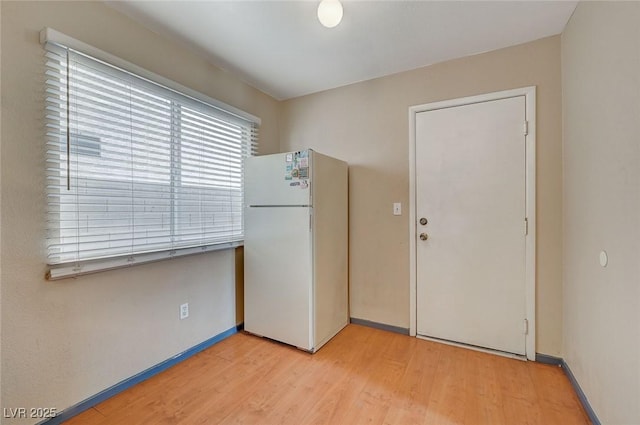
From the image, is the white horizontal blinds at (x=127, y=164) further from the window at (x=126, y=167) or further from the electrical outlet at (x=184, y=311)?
the electrical outlet at (x=184, y=311)

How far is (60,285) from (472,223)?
2761mm

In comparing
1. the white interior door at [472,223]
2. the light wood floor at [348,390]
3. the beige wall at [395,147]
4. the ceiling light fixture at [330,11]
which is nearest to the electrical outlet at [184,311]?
the light wood floor at [348,390]

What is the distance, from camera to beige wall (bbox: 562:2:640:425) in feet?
3.79

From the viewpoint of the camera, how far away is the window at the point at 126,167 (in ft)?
4.91

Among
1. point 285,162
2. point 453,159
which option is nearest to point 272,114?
point 285,162

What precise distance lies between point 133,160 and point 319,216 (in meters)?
1.37

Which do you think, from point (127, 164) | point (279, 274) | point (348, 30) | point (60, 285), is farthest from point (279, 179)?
point (60, 285)

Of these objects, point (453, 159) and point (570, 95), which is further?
point (453, 159)

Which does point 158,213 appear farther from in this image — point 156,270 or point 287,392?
point 287,392

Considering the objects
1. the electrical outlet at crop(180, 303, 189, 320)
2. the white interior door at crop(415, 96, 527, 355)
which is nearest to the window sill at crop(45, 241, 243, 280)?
the electrical outlet at crop(180, 303, 189, 320)

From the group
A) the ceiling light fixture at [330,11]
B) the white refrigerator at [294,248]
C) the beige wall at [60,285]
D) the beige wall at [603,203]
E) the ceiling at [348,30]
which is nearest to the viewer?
the beige wall at [603,203]

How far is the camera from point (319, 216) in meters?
2.29

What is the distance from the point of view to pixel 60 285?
150 cm

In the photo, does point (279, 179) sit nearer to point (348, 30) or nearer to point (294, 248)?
point (294, 248)
